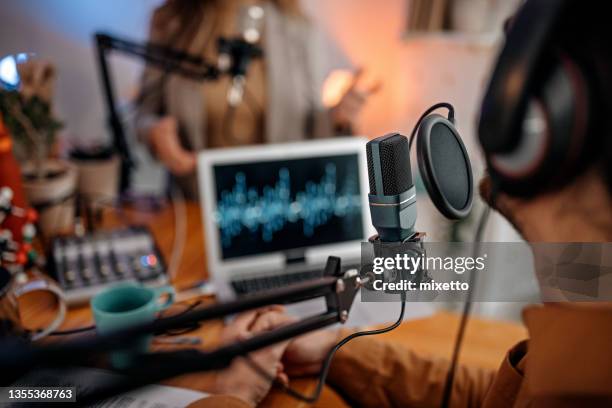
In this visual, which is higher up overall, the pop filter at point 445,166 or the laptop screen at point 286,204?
the pop filter at point 445,166

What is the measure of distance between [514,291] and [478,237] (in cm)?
8

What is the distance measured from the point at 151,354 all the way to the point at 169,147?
108 cm

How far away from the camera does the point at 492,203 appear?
41 centimetres

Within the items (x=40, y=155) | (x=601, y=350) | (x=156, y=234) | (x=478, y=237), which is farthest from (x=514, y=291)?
(x=40, y=155)

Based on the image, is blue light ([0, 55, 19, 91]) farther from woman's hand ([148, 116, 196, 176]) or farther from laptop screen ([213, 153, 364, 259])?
woman's hand ([148, 116, 196, 176])

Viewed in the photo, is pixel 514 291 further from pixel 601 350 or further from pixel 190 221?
pixel 190 221

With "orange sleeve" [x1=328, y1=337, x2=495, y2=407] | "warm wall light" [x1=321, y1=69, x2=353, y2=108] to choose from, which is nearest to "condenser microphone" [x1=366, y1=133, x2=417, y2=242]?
"orange sleeve" [x1=328, y1=337, x2=495, y2=407]

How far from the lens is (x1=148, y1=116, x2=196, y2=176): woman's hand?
135 cm

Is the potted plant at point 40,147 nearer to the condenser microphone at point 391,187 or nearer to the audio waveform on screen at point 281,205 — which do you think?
the audio waveform on screen at point 281,205

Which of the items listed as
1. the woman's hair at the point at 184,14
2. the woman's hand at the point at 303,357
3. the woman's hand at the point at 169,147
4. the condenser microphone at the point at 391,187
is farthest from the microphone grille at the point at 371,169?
the woman's hair at the point at 184,14

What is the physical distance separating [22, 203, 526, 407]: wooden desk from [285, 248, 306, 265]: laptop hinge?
0.20 meters

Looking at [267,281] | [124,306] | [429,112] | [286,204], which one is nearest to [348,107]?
[286,204]

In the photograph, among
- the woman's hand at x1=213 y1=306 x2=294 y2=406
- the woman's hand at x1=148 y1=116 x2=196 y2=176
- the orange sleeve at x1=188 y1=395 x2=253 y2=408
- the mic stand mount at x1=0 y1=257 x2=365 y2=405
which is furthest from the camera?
the woman's hand at x1=148 y1=116 x2=196 y2=176

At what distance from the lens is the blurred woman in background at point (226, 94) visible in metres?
1.42
